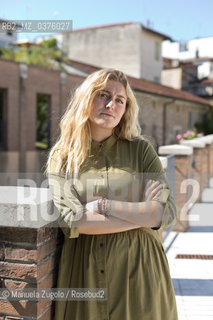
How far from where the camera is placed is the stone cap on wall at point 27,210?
1935 millimetres

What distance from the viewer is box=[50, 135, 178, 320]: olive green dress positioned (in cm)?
206

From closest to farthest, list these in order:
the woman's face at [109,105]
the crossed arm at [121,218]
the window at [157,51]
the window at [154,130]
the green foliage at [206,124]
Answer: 1. the crossed arm at [121,218]
2. the woman's face at [109,105]
3. the window at [154,130]
4. the window at [157,51]
5. the green foliage at [206,124]

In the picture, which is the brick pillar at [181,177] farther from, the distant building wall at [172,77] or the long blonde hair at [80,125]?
the distant building wall at [172,77]

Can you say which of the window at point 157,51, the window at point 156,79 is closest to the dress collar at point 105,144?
the window at point 156,79

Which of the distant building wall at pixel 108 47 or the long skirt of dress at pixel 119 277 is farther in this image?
the distant building wall at pixel 108 47

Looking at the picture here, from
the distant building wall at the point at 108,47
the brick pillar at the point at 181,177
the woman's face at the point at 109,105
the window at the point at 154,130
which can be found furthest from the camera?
the distant building wall at the point at 108,47

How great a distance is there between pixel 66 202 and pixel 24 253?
31 centimetres

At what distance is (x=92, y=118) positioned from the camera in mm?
2193

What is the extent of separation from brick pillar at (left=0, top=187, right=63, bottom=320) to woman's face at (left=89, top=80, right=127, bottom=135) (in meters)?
0.48

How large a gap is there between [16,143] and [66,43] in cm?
1913

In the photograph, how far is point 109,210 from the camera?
6.74 ft

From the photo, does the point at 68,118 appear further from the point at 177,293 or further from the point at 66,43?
the point at 66,43

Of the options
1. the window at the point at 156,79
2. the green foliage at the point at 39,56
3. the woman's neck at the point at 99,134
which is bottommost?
the woman's neck at the point at 99,134

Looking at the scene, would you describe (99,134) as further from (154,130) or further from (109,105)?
(154,130)
